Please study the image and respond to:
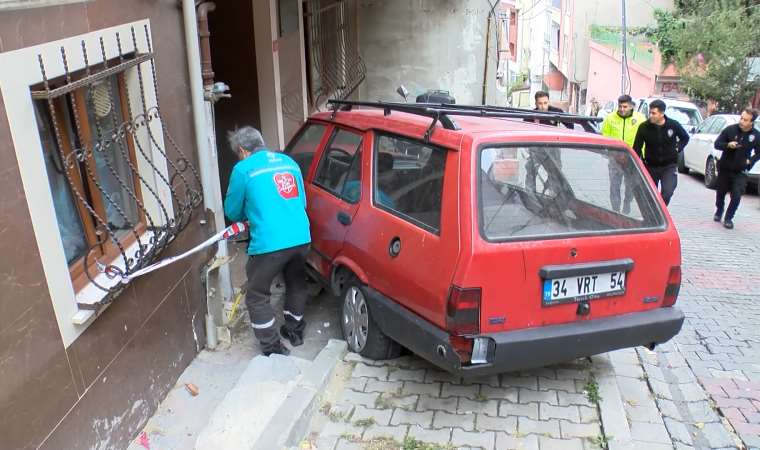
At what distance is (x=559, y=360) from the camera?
11.3 ft

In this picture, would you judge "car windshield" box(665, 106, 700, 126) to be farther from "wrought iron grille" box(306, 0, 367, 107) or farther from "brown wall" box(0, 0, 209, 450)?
"brown wall" box(0, 0, 209, 450)

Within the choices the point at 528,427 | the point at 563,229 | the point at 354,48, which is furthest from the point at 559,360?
the point at 354,48

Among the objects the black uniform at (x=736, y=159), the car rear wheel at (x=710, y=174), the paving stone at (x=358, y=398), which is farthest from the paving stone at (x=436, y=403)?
the car rear wheel at (x=710, y=174)

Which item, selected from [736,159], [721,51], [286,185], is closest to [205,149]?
[286,185]

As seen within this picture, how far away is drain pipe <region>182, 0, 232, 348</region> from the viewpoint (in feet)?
13.3

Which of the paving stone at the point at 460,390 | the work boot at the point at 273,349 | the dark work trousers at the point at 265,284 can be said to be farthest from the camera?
the work boot at the point at 273,349

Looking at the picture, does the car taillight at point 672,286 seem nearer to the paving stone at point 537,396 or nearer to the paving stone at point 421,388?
the paving stone at point 537,396

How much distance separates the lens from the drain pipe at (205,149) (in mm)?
4047

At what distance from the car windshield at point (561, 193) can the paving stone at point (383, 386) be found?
1289 mm

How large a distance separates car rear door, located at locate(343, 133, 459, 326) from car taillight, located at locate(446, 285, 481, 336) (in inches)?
2.7

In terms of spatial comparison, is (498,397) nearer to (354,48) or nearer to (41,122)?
(41,122)

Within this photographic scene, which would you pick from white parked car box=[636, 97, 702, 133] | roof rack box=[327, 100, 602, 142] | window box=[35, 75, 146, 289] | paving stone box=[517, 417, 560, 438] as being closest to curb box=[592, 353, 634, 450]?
paving stone box=[517, 417, 560, 438]

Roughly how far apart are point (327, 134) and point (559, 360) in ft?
8.02

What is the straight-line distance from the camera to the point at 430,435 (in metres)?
3.47
